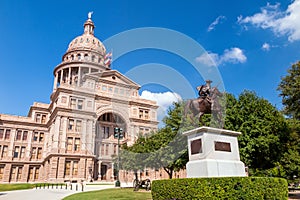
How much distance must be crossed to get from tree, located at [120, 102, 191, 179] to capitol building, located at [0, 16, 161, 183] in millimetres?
15643

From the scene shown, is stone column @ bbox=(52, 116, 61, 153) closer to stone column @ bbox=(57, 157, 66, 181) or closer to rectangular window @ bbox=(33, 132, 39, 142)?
stone column @ bbox=(57, 157, 66, 181)

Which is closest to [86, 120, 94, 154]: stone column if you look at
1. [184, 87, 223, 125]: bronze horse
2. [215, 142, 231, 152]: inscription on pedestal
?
[184, 87, 223, 125]: bronze horse

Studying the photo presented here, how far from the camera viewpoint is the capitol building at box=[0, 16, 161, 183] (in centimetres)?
4297

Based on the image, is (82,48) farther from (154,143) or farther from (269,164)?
(269,164)

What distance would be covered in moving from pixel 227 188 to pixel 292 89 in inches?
687

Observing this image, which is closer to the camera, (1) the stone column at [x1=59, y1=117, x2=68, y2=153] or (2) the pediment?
(1) the stone column at [x1=59, y1=117, x2=68, y2=153]

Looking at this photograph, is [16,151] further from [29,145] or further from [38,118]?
[38,118]

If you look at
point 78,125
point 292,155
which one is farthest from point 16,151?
point 292,155

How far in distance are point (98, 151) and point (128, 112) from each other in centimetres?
1105

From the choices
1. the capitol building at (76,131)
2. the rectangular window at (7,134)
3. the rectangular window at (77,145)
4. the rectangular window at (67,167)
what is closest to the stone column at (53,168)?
the capitol building at (76,131)

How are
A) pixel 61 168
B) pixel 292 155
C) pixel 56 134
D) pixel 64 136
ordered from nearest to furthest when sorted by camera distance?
1. pixel 292 155
2. pixel 61 168
3. pixel 56 134
4. pixel 64 136

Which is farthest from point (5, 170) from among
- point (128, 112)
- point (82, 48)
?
point (82, 48)

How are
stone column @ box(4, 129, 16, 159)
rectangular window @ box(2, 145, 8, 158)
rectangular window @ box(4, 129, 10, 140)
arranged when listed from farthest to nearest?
rectangular window @ box(4, 129, 10, 140) → stone column @ box(4, 129, 16, 159) → rectangular window @ box(2, 145, 8, 158)

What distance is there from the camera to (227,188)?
27.4ft
